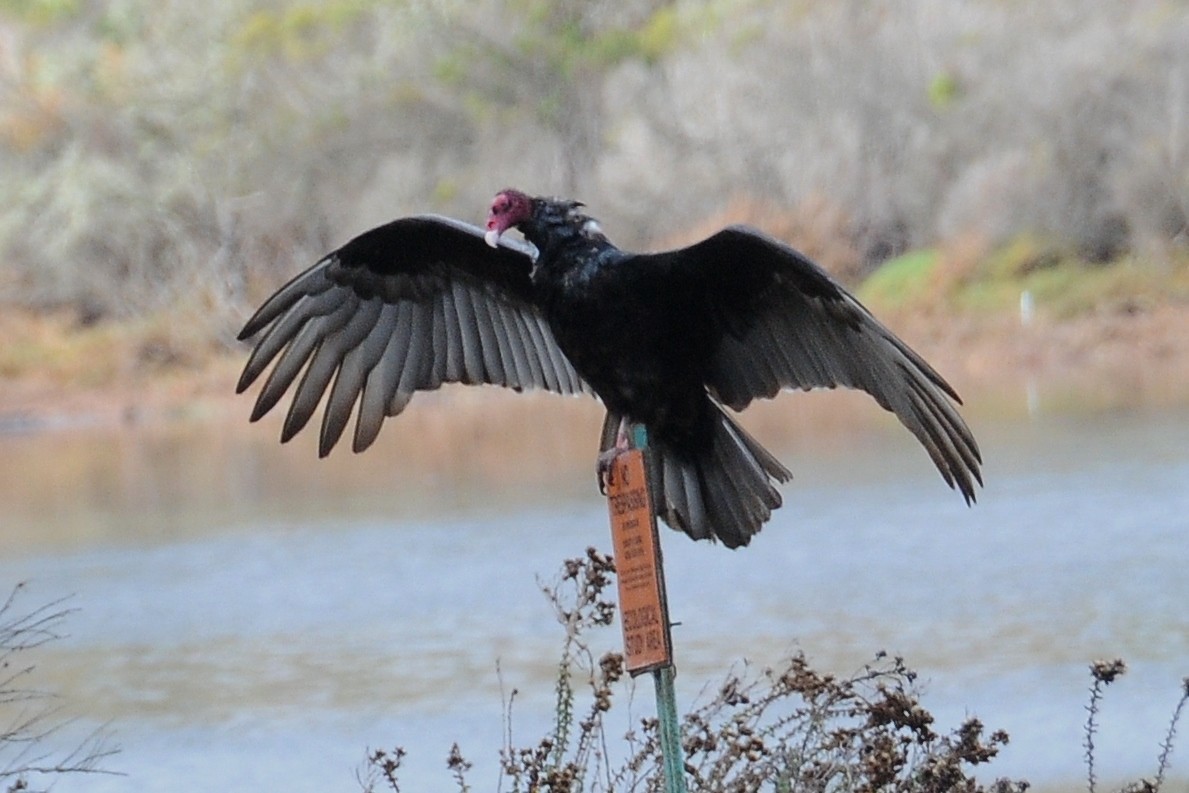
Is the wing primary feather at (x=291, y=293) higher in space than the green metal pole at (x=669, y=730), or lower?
higher

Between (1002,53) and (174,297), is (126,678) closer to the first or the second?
(1002,53)

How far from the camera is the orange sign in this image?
11.7 feet

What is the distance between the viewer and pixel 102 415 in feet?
77.8

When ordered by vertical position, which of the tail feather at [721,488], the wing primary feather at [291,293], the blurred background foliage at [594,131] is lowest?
the tail feather at [721,488]

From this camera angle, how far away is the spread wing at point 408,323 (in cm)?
529

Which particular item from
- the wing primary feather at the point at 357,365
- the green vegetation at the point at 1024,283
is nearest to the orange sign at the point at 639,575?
the wing primary feather at the point at 357,365

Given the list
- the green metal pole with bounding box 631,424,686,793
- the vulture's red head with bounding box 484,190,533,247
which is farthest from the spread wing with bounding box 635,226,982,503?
the green metal pole with bounding box 631,424,686,793

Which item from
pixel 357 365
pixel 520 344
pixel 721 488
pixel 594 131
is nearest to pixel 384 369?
pixel 357 365

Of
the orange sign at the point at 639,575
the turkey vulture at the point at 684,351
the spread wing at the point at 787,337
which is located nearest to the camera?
the orange sign at the point at 639,575

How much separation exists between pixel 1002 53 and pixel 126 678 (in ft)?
49.5

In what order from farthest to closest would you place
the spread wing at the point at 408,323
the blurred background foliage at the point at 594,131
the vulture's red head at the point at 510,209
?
the blurred background foliage at the point at 594,131, the spread wing at the point at 408,323, the vulture's red head at the point at 510,209

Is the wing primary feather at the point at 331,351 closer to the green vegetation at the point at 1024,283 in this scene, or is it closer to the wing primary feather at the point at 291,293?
the wing primary feather at the point at 291,293

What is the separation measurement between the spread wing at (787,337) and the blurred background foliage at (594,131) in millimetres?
14626

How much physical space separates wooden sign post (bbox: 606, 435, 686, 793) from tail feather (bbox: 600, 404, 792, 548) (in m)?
1.01
